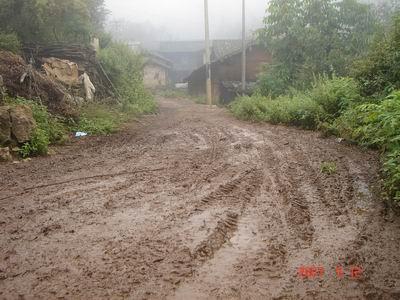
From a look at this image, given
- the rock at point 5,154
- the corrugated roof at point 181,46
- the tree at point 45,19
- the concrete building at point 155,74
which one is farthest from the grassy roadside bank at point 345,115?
the corrugated roof at point 181,46

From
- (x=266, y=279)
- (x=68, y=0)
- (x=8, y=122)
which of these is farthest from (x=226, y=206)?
(x=68, y=0)

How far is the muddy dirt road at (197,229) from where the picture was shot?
295 cm

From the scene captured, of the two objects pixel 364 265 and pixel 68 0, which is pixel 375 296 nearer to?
pixel 364 265

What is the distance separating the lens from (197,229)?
393cm

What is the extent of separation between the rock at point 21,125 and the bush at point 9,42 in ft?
20.4

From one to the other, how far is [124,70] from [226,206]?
14044mm

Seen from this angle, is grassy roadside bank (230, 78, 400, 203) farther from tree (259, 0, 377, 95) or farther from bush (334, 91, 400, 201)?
tree (259, 0, 377, 95)

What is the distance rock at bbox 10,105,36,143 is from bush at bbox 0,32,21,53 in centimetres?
622

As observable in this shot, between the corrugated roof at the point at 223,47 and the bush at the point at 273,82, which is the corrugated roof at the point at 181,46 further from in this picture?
the bush at the point at 273,82

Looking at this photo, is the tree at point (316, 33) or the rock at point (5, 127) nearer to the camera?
the rock at point (5, 127)

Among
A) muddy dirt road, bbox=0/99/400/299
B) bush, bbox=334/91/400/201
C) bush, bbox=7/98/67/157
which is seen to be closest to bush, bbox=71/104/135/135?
bush, bbox=7/98/67/157

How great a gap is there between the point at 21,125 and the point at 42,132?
0.59 meters

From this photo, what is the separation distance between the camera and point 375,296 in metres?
2.77

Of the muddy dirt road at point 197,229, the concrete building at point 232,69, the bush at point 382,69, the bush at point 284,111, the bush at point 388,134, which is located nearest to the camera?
the muddy dirt road at point 197,229
